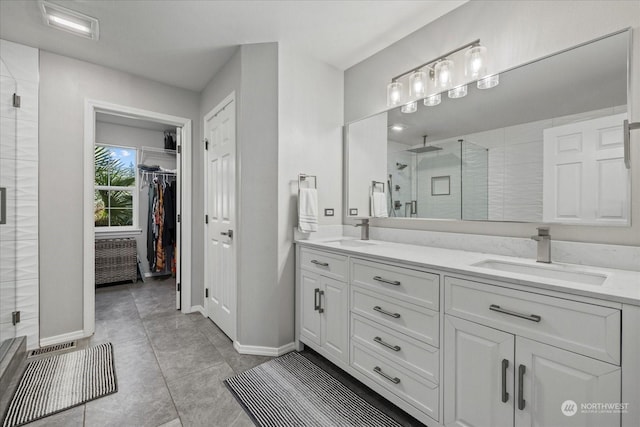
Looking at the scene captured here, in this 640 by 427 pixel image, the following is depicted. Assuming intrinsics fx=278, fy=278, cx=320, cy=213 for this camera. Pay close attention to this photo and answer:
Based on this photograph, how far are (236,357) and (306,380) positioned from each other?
66cm

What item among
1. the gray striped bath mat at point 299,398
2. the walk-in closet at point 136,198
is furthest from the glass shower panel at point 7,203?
the walk-in closet at point 136,198

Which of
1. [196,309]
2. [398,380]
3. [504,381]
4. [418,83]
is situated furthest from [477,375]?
[196,309]

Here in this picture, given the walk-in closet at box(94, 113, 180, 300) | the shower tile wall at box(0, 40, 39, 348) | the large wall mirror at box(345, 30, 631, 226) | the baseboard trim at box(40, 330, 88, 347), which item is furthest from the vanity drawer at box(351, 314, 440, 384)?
the walk-in closet at box(94, 113, 180, 300)

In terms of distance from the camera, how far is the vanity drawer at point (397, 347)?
1.36 meters

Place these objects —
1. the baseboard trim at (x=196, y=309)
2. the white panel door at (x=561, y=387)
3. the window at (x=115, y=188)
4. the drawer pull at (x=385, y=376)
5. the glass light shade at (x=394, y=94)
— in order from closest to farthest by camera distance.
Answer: the white panel door at (x=561, y=387)
the drawer pull at (x=385, y=376)
the glass light shade at (x=394, y=94)
the baseboard trim at (x=196, y=309)
the window at (x=115, y=188)

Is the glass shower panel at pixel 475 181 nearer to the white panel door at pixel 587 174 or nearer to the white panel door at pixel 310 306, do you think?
the white panel door at pixel 587 174

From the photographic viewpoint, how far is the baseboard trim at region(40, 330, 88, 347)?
2.37m

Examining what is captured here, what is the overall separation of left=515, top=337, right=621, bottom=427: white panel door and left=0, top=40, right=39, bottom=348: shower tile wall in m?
3.35

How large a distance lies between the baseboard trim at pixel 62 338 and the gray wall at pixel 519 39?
2879mm

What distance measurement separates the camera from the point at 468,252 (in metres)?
1.77

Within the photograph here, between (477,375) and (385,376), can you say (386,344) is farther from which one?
(477,375)

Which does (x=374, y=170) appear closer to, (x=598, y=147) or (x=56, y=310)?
(x=598, y=147)

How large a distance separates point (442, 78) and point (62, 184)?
10.6 feet

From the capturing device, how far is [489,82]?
5.62 ft
